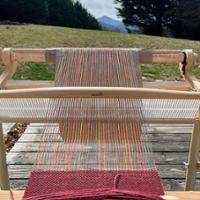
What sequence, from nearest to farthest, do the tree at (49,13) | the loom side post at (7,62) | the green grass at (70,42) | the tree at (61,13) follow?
the loom side post at (7,62)
the green grass at (70,42)
the tree at (49,13)
the tree at (61,13)

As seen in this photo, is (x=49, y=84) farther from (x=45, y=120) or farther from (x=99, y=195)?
(x=99, y=195)

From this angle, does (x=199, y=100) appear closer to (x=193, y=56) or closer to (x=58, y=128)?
(x=193, y=56)

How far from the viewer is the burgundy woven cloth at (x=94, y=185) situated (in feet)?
3.70

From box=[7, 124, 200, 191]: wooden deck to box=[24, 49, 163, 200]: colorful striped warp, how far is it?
0.86m

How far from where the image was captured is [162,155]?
2652mm

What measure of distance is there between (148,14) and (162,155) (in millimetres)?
12198

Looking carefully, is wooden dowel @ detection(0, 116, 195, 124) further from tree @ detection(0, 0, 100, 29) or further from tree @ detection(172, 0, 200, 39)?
tree @ detection(172, 0, 200, 39)

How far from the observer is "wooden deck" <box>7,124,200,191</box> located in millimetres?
2311

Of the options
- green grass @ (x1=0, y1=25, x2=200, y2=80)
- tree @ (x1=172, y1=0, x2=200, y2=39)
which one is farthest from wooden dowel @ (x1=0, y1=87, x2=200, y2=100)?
tree @ (x1=172, y1=0, x2=200, y2=39)

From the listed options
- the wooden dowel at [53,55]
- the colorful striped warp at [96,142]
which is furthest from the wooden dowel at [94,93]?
the wooden dowel at [53,55]

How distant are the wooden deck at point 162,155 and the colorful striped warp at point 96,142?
0.86m

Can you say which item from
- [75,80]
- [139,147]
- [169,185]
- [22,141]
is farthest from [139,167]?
[22,141]

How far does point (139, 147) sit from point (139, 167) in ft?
0.31

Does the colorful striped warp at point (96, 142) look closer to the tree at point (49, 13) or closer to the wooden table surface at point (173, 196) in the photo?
the wooden table surface at point (173, 196)
